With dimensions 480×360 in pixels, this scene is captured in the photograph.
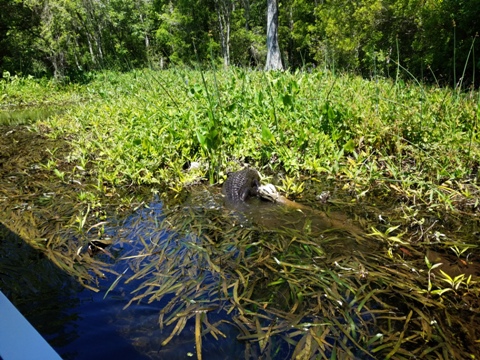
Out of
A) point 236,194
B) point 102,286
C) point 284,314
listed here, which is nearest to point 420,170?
point 236,194

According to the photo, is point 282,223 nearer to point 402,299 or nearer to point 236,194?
point 236,194

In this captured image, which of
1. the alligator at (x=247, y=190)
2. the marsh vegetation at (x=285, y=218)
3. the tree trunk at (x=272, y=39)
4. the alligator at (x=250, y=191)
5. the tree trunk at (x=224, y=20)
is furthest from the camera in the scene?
the tree trunk at (x=224, y=20)

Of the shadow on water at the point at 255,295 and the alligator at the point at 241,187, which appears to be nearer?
the shadow on water at the point at 255,295

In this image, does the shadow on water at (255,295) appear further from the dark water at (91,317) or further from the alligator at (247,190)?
the alligator at (247,190)

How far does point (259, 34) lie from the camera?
1082 inches

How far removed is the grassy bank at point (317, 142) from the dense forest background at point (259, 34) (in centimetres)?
54

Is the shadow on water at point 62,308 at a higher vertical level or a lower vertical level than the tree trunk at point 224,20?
lower

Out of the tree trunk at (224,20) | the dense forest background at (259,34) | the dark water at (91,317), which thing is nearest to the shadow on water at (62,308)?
the dark water at (91,317)

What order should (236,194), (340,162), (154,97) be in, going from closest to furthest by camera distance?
(236,194), (340,162), (154,97)

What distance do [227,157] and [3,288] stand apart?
2550mm

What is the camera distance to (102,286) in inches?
81.1

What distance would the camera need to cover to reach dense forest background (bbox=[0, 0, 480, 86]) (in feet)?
31.3

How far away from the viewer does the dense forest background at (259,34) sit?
9547 millimetres

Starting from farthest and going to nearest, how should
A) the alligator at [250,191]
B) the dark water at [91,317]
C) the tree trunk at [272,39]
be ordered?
the tree trunk at [272,39], the alligator at [250,191], the dark water at [91,317]
